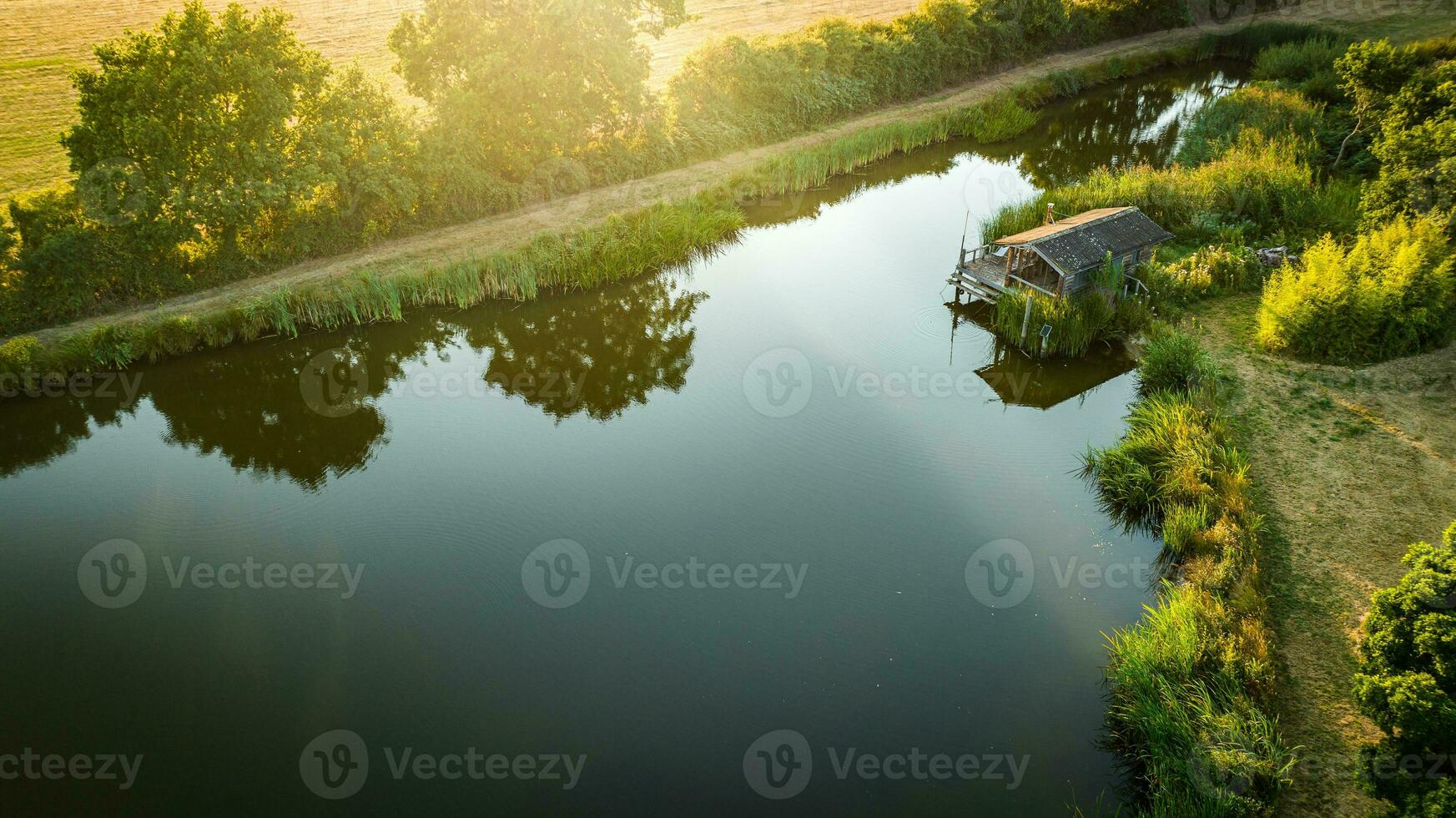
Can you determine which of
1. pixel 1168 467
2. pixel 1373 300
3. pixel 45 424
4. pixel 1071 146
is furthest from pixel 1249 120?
pixel 45 424

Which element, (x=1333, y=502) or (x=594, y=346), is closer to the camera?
(x=1333, y=502)

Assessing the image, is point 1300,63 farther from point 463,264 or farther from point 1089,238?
point 463,264

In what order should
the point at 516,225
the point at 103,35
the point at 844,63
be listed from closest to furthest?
1. the point at 516,225
2. the point at 844,63
3. the point at 103,35

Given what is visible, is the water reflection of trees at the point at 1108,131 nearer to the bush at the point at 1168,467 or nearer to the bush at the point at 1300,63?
the bush at the point at 1300,63

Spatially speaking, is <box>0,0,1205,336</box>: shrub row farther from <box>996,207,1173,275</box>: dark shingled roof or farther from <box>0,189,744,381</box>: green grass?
<box>996,207,1173,275</box>: dark shingled roof

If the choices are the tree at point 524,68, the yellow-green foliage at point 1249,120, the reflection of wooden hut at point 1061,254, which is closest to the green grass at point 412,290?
the tree at point 524,68

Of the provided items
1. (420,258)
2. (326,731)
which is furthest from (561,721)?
(420,258)

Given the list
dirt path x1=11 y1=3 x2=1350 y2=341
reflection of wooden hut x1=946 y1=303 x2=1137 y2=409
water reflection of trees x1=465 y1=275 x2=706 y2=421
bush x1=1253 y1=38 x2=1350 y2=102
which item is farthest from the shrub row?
bush x1=1253 y1=38 x2=1350 y2=102
